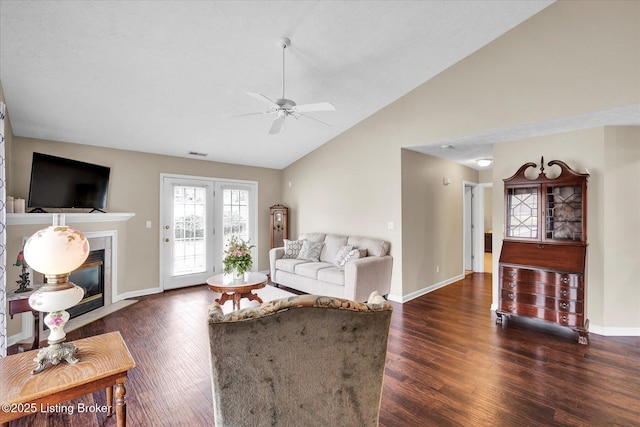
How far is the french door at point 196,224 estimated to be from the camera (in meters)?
5.17

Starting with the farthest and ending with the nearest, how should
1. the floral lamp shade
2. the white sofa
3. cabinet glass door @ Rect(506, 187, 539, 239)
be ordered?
the white sofa
cabinet glass door @ Rect(506, 187, 539, 239)
the floral lamp shade

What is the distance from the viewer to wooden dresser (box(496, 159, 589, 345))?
3.19 meters

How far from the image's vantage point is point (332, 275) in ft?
14.3

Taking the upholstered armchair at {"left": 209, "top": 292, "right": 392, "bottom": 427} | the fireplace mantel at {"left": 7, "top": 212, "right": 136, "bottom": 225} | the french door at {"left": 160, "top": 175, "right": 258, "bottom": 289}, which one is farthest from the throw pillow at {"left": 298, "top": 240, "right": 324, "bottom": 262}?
the upholstered armchair at {"left": 209, "top": 292, "right": 392, "bottom": 427}

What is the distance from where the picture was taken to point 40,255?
1422 millimetres

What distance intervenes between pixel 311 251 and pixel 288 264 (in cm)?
47

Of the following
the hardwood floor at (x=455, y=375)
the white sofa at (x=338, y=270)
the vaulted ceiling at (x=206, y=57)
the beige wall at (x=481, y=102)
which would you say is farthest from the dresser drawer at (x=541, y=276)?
the vaulted ceiling at (x=206, y=57)

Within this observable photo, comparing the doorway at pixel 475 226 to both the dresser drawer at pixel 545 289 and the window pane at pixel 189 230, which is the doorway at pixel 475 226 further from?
the window pane at pixel 189 230

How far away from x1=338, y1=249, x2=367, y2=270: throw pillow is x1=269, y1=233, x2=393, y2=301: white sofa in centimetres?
2

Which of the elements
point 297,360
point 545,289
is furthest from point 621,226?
point 297,360

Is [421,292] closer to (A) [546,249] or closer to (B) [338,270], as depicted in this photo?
(B) [338,270]

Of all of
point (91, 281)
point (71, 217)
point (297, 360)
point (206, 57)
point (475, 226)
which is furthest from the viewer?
point (475, 226)

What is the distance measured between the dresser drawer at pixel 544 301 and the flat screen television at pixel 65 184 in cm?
556

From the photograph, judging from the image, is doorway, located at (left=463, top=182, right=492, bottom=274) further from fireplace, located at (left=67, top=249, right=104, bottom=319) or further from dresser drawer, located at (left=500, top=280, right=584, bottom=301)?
fireplace, located at (left=67, top=249, right=104, bottom=319)
